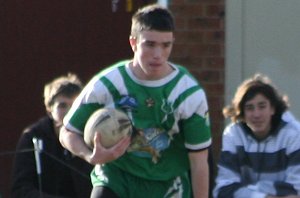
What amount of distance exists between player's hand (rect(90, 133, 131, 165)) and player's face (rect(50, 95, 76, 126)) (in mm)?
2173

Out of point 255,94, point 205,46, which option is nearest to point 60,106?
point 255,94

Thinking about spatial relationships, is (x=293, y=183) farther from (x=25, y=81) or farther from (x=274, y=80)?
(x=25, y=81)

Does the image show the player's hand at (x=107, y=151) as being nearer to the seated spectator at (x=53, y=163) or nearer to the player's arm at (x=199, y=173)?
the player's arm at (x=199, y=173)

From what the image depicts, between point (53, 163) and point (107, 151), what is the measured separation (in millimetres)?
2381

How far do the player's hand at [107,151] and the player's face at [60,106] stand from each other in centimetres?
217

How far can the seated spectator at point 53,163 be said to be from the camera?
323 inches

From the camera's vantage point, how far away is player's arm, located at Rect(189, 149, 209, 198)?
20.8 feet

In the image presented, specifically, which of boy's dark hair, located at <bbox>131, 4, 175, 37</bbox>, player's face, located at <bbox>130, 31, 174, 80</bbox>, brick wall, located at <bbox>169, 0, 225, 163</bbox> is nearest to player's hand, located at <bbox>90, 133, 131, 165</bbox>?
player's face, located at <bbox>130, 31, 174, 80</bbox>

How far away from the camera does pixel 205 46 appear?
9.36m

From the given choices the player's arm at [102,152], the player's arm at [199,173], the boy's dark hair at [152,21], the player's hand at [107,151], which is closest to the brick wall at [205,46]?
the player's arm at [199,173]

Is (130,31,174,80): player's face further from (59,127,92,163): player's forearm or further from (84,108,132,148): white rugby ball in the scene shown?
(59,127,92,163): player's forearm

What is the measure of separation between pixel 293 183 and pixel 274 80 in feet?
5.62

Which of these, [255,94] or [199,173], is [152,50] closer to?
[199,173]

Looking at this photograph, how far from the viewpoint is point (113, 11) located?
9938 millimetres
